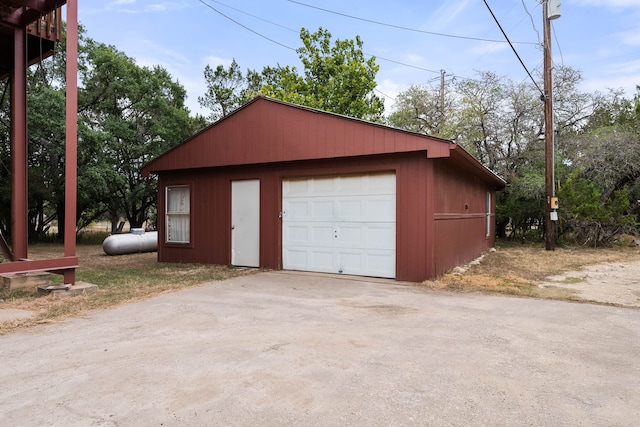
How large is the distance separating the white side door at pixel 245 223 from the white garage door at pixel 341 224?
2.36ft

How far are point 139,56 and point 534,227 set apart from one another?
21863 millimetres

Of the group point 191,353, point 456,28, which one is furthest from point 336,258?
point 456,28

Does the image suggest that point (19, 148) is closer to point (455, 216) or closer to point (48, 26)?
point (48, 26)

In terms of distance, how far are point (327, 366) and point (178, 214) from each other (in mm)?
8056

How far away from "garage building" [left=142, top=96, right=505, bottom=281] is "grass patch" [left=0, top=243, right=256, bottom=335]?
2.81 feet

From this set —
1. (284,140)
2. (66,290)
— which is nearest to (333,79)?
(284,140)

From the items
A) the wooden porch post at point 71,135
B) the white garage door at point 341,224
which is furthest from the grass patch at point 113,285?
the white garage door at point 341,224

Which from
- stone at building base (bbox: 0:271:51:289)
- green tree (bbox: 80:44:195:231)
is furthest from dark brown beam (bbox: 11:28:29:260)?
green tree (bbox: 80:44:195:231)

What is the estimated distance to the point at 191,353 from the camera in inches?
132

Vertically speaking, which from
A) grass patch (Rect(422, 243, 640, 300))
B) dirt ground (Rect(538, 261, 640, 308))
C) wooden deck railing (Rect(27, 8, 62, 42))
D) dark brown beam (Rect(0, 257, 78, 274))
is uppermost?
wooden deck railing (Rect(27, 8, 62, 42))

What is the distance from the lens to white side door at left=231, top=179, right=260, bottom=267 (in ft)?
29.0

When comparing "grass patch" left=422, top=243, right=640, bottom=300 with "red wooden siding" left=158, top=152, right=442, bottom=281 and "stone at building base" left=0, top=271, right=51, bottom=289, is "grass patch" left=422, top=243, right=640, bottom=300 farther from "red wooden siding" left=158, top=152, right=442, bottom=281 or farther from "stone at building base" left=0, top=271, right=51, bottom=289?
"stone at building base" left=0, top=271, right=51, bottom=289

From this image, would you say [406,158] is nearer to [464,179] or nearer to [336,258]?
[336,258]

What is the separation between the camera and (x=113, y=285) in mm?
6711
